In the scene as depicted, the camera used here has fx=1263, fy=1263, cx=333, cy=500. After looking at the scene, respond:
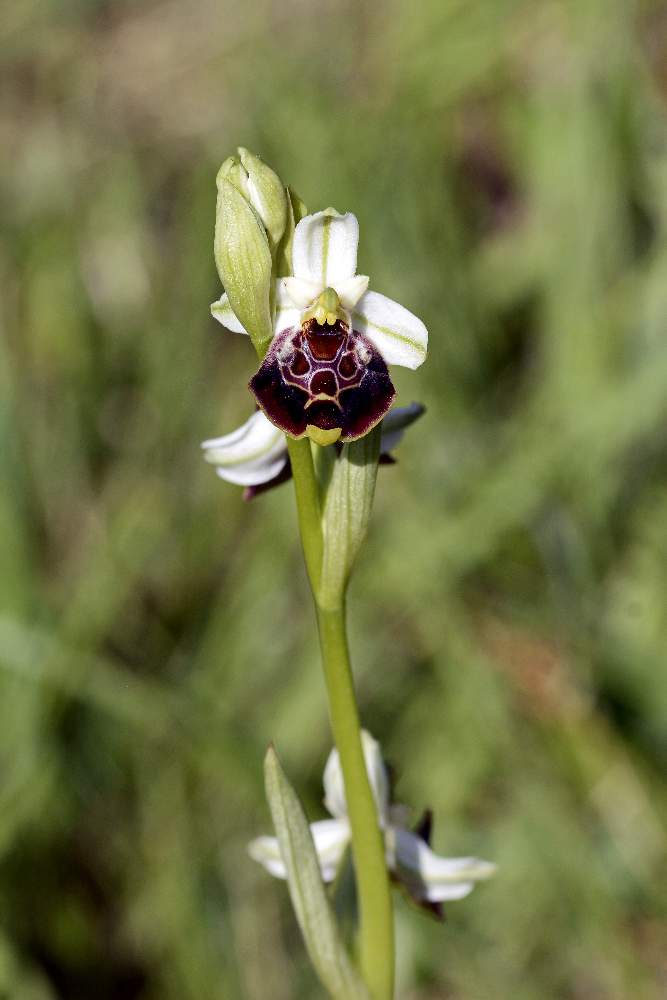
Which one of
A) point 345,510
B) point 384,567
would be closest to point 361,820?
point 345,510

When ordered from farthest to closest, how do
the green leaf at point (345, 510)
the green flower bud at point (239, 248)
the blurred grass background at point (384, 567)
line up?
the blurred grass background at point (384, 567) → the green leaf at point (345, 510) → the green flower bud at point (239, 248)

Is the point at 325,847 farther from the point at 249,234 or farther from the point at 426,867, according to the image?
the point at 249,234

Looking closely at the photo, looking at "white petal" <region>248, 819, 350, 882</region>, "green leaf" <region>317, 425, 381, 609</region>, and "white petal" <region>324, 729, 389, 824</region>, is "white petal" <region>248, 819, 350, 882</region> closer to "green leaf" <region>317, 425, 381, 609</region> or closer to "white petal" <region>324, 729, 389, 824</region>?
"white petal" <region>324, 729, 389, 824</region>

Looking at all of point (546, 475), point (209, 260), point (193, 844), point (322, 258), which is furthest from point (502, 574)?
point (322, 258)

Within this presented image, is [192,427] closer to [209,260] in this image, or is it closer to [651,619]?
[209,260]

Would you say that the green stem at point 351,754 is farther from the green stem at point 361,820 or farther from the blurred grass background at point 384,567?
the blurred grass background at point 384,567

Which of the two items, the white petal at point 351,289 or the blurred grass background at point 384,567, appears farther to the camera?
the blurred grass background at point 384,567

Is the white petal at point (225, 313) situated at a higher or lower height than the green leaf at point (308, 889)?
higher

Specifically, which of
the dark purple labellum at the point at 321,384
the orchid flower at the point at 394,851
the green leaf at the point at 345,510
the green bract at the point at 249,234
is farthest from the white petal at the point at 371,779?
the green bract at the point at 249,234
